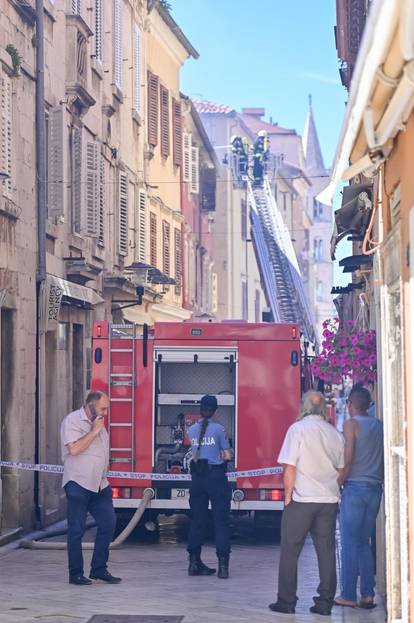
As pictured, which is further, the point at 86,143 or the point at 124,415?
the point at 86,143

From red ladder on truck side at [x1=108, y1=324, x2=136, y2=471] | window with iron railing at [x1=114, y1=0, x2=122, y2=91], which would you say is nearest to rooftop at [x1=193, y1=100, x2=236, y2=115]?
window with iron railing at [x1=114, y1=0, x2=122, y2=91]

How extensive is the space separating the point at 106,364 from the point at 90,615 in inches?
214

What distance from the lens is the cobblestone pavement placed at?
10867mm

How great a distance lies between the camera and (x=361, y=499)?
11.1m

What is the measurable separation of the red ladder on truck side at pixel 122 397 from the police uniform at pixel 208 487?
245 centimetres

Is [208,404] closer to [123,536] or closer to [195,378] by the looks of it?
[123,536]

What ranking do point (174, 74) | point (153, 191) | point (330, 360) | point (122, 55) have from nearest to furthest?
1. point (330, 360)
2. point (122, 55)
3. point (153, 191)
4. point (174, 74)

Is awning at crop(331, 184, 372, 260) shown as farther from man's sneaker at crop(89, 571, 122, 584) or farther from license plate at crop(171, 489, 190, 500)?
man's sneaker at crop(89, 571, 122, 584)

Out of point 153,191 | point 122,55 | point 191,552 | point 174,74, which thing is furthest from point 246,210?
point 191,552

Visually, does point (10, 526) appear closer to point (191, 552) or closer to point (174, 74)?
point (191, 552)

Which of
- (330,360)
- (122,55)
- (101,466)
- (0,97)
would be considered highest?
(122,55)

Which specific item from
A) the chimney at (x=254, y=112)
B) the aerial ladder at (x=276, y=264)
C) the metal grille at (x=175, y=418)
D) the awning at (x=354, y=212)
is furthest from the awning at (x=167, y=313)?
the chimney at (x=254, y=112)

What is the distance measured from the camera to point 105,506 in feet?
41.4

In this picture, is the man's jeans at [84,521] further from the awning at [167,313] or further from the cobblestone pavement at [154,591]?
the awning at [167,313]
